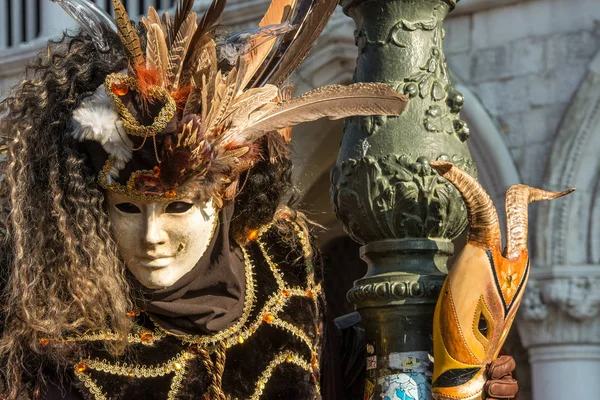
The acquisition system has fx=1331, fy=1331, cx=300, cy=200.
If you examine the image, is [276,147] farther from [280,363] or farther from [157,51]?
[280,363]

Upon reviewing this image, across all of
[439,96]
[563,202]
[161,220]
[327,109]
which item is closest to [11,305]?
[161,220]

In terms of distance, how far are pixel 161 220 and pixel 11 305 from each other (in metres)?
0.39

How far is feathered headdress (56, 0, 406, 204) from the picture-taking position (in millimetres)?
2930

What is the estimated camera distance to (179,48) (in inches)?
117

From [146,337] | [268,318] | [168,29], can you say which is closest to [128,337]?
[146,337]

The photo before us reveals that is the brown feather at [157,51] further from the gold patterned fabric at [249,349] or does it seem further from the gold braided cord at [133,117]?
the gold patterned fabric at [249,349]

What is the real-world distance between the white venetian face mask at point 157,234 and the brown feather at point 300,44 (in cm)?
36

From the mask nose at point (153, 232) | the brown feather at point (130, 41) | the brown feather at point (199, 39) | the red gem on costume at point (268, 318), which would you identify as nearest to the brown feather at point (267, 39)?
the brown feather at point (199, 39)

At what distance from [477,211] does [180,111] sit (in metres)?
0.72

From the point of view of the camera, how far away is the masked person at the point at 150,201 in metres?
2.95

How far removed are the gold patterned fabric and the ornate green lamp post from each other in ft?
1.31

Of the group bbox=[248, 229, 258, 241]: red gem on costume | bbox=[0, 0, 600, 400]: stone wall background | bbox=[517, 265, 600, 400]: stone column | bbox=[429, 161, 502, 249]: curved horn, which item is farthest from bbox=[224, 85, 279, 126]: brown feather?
bbox=[517, 265, 600, 400]: stone column

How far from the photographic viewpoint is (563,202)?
20.4 feet

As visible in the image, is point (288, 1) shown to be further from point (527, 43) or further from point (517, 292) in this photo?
point (527, 43)
